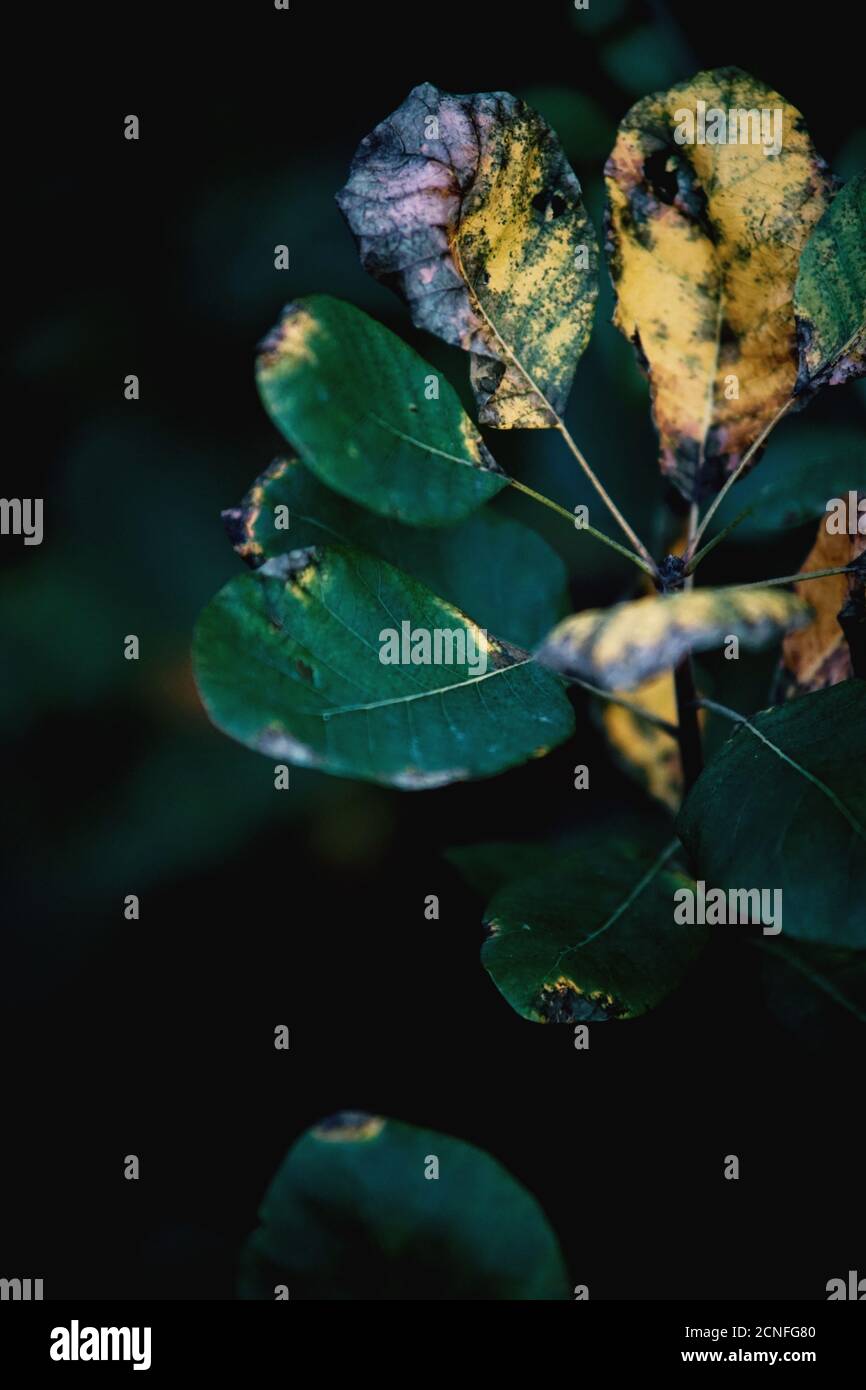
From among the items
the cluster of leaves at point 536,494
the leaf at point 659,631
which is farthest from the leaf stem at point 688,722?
the leaf at point 659,631

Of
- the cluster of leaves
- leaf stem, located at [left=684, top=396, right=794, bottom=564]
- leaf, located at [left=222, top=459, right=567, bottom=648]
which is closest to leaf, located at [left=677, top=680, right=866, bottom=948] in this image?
the cluster of leaves

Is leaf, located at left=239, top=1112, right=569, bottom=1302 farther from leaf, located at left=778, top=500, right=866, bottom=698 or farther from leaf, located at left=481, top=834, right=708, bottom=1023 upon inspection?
leaf, located at left=778, top=500, right=866, bottom=698

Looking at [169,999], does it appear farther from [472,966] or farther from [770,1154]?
[770,1154]

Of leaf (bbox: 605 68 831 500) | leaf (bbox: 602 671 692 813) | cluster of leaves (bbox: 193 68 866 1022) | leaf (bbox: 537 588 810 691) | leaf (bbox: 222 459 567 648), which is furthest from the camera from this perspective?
leaf (bbox: 602 671 692 813)

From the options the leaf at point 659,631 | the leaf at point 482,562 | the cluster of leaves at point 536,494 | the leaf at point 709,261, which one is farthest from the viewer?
the leaf at point 482,562

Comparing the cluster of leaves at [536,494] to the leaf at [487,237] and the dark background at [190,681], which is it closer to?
the leaf at [487,237]

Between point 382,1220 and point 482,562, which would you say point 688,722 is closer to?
point 482,562
